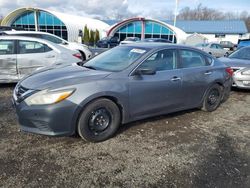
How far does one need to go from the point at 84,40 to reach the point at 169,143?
35.0m

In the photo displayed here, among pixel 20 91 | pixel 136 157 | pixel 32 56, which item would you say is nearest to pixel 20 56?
pixel 32 56

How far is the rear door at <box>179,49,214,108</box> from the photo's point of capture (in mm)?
4652

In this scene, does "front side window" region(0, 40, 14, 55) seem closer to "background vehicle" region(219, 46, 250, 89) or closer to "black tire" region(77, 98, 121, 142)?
"black tire" region(77, 98, 121, 142)

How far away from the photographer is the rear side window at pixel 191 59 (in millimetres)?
4684

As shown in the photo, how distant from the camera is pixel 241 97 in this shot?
6.98 metres

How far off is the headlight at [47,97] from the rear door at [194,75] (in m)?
2.35

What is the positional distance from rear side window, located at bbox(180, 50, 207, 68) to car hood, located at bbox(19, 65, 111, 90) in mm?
1707

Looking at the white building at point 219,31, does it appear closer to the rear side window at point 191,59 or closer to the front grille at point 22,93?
the rear side window at point 191,59

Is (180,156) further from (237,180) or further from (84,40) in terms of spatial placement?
(84,40)

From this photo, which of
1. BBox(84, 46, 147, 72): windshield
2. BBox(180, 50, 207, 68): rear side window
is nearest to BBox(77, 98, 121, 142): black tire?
BBox(84, 46, 147, 72): windshield

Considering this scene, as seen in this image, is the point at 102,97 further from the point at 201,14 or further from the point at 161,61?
the point at 201,14

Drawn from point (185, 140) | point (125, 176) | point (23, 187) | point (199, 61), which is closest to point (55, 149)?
point (23, 187)

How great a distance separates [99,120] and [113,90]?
514mm

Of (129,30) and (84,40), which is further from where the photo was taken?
(129,30)
